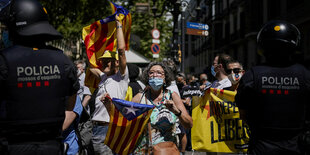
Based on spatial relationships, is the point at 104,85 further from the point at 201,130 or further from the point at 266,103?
the point at 266,103

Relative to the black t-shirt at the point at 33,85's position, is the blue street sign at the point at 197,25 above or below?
above

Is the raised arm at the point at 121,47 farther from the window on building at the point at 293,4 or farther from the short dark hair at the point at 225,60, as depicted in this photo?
the window on building at the point at 293,4

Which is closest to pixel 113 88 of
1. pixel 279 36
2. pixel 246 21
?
pixel 279 36

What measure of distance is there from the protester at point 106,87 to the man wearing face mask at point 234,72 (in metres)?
1.56

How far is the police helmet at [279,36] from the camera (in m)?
3.17

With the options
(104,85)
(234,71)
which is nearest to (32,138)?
(104,85)

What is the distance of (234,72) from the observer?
5582mm

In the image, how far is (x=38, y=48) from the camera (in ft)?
9.27

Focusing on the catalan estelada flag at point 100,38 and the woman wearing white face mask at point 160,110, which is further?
the catalan estelada flag at point 100,38

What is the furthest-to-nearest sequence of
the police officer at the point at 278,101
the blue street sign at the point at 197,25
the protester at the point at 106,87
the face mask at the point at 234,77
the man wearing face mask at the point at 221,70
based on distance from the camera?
the blue street sign at the point at 197,25, the man wearing face mask at the point at 221,70, the face mask at the point at 234,77, the protester at the point at 106,87, the police officer at the point at 278,101

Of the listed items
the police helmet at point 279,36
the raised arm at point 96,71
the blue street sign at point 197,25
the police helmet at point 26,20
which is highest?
the blue street sign at point 197,25

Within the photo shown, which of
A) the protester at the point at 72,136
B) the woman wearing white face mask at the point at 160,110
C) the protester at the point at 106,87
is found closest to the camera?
the protester at the point at 72,136

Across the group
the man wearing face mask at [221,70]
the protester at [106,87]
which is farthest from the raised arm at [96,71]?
the man wearing face mask at [221,70]

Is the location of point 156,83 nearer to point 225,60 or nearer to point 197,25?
point 225,60
